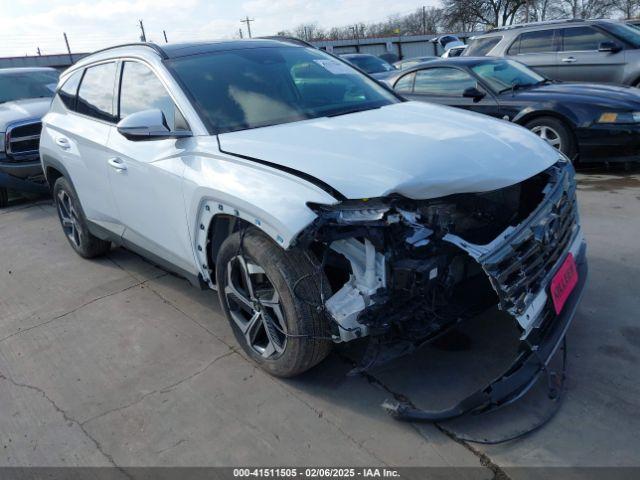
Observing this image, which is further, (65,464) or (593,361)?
(593,361)

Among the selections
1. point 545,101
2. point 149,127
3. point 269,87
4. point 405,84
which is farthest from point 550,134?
point 149,127

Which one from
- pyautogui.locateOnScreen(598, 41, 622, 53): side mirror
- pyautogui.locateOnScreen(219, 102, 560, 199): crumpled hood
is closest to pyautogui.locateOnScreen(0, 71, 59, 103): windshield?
pyautogui.locateOnScreen(219, 102, 560, 199): crumpled hood

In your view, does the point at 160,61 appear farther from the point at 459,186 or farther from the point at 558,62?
the point at 558,62

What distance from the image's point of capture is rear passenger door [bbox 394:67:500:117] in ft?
22.7

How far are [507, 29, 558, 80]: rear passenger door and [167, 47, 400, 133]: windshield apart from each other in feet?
20.3

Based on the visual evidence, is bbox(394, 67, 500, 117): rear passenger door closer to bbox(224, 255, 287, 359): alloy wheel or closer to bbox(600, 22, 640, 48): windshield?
bbox(600, 22, 640, 48): windshield

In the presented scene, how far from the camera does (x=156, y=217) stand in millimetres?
3430

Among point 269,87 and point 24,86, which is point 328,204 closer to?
point 269,87

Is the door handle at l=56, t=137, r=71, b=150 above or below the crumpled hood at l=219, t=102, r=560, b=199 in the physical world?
below

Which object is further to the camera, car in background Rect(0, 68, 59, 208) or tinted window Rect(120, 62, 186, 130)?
car in background Rect(0, 68, 59, 208)

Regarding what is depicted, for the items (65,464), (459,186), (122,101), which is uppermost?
(122,101)

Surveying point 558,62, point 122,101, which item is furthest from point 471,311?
point 558,62

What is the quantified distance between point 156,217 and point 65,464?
149cm

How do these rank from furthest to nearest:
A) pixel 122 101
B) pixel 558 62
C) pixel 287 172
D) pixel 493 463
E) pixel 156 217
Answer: pixel 558 62 < pixel 122 101 < pixel 156 217 < pixel 287 172 < pixel 493 463
